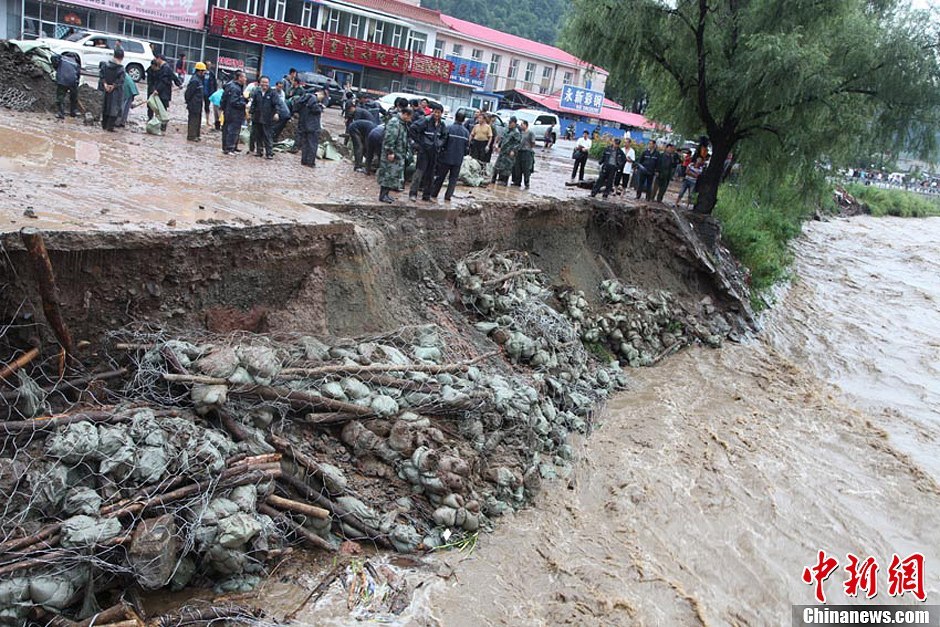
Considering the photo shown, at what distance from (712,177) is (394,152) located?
31.3ft

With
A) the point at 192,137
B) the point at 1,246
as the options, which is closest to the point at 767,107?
the point at 192,137

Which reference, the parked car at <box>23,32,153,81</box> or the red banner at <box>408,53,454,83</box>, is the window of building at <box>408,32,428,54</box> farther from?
the parked car at <box>23,32,153,81</box>

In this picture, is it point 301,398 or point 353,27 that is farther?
point 353,27

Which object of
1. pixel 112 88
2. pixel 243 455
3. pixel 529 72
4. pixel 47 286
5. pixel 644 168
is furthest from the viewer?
pixel 529 72

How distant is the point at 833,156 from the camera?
1529 centimetres

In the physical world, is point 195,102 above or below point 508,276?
above

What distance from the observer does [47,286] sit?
580 cm

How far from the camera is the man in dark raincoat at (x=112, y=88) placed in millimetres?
12383

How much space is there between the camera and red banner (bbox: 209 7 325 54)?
100 feet

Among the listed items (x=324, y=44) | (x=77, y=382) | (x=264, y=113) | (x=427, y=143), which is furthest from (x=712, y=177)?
(x=324, y=44)

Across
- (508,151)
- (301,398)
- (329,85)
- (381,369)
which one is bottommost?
(301,398)

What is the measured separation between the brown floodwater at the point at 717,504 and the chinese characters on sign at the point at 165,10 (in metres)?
26.2

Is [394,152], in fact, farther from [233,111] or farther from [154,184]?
[233,111]

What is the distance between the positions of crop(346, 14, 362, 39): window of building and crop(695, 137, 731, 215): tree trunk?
76.6 feet
